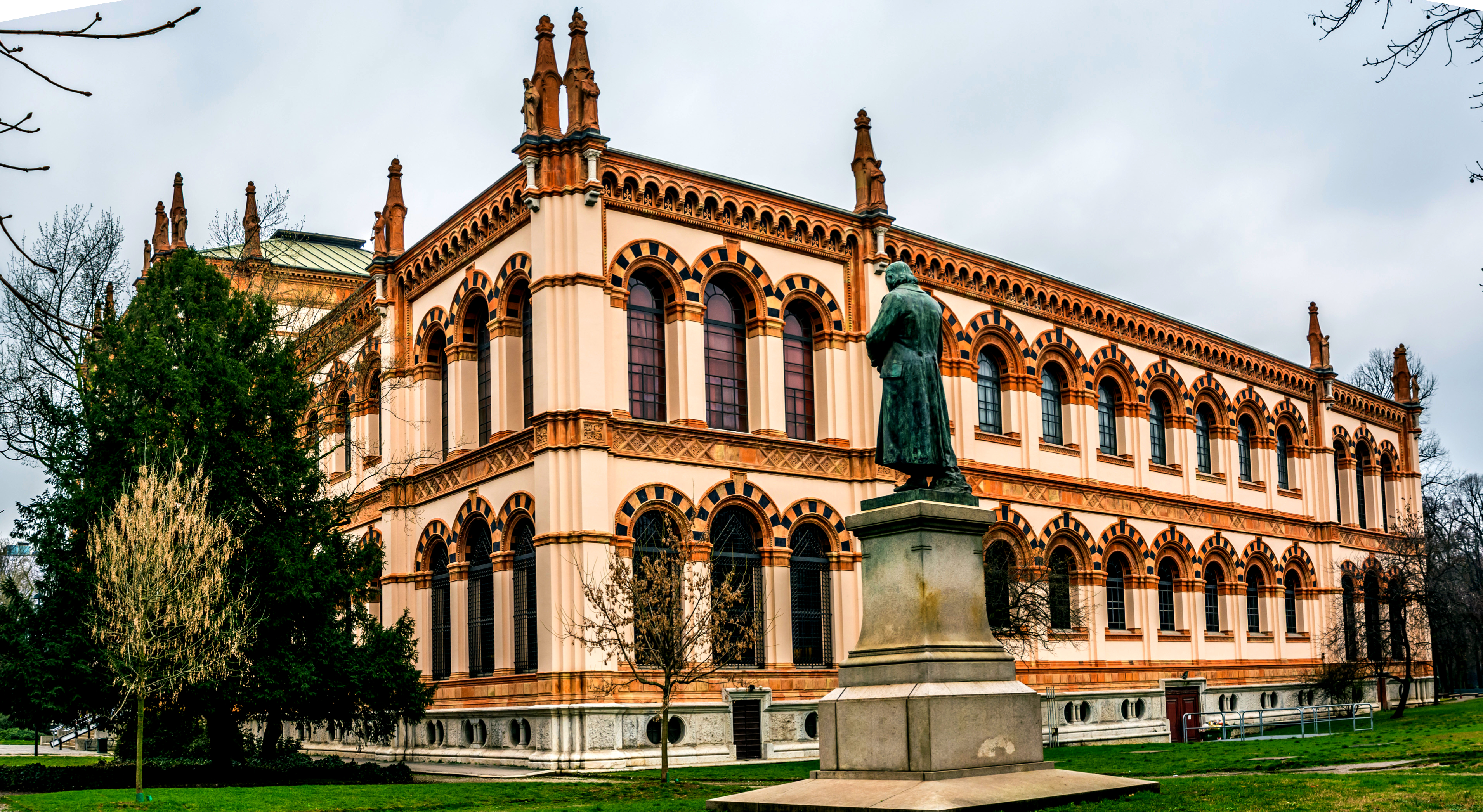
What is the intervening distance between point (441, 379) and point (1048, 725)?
1930 centimetres

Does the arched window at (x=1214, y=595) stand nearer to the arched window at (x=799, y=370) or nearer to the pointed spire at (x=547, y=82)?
the arched window at (x=799, y=370)

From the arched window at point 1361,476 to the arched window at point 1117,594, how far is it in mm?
17500

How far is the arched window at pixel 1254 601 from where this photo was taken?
46.3m

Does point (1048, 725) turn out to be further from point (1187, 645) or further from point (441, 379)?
point (441, 379)

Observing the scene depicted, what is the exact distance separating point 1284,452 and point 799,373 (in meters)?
25.5

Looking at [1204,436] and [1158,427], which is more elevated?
[1158,427]

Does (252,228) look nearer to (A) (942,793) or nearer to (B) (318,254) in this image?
(B) (318,254)

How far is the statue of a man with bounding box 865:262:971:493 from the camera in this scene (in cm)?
1609

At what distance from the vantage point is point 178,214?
128 ft

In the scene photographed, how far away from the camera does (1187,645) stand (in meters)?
42.8

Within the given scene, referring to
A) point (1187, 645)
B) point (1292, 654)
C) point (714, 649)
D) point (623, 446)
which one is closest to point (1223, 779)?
point (714, 649)

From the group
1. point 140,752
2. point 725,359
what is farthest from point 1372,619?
point 140,752

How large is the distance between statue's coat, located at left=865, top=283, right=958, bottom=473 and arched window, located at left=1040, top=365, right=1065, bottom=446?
24187 millimetres

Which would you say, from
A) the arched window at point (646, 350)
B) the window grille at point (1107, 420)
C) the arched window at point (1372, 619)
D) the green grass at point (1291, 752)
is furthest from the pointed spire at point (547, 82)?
the arched window at point (1372, 619)
